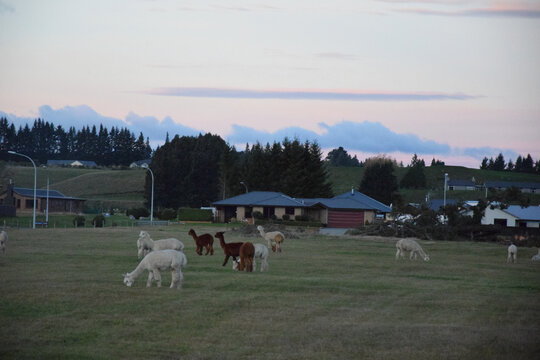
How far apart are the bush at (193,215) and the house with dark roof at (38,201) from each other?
83.7 feet

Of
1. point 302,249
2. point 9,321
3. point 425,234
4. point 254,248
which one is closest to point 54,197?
point 425,234

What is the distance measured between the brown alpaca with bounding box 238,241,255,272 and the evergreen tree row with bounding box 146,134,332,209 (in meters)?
75.0

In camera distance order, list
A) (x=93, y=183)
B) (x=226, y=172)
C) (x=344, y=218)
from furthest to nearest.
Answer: (x=93, y=183)
(x=226, y=172)
(x=344, y=218)

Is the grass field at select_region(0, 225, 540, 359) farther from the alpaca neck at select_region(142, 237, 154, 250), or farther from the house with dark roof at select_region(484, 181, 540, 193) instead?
the house with dark roof at select_region(484, 181, 540, 193)

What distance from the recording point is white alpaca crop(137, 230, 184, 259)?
30.1 metres

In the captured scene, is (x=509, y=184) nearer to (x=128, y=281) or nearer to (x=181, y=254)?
(x=181, y=254)

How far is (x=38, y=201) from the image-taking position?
104812mm

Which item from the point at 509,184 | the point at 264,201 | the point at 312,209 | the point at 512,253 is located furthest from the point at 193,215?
the point at 509,184

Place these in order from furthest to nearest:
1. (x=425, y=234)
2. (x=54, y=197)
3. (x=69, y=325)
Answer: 1. (x=54, y=197)
2. (x=425, y=234)
3. (x=69, y=325)

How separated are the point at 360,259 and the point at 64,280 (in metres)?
18.0

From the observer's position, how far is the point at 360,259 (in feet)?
122

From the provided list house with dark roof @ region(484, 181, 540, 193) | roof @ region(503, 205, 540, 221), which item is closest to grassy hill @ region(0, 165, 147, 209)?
house with dark roof @ region(484, 181, 540, 193)

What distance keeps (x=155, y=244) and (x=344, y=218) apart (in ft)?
199

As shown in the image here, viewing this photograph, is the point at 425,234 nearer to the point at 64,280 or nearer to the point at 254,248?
the point at 254,248
